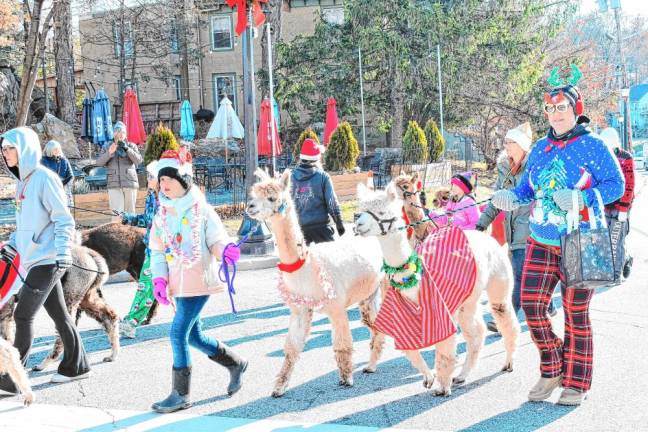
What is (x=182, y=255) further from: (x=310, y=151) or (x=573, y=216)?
(x=310, y=151)

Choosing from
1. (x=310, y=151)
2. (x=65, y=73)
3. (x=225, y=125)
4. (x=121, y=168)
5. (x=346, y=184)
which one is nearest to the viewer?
(x=310, y=151)

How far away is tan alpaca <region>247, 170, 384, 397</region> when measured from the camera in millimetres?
5254

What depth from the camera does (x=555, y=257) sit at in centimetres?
488

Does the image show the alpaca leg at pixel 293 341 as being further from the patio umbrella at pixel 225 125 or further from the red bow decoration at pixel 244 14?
the patio umbrella at pixel 225 125

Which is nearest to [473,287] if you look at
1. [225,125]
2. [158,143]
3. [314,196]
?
[314,196]

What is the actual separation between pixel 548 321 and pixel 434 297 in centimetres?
76

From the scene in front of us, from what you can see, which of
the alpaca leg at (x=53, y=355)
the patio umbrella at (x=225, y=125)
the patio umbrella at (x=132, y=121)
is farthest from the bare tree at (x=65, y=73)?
the alpaca leg at (x=53, y=355)

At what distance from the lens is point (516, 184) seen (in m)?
6.62

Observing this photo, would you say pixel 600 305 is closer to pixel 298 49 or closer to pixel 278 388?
pixel 278 388

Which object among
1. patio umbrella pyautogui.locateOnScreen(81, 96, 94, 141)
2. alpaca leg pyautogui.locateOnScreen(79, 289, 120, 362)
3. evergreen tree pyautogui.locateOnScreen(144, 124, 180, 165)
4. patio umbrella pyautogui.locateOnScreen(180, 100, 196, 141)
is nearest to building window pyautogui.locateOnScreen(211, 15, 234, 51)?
patio umbrella pyautogui.locateOnScreen(180, 100, 196, 141)

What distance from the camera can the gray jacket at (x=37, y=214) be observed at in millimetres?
5375

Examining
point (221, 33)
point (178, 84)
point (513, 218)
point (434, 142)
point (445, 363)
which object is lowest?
point (445, 363)

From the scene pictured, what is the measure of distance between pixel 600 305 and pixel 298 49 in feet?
71.7

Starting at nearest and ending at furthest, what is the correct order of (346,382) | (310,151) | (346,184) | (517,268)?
1. (346,382)
2. (517,268)
3. (310,151)
4. (346,184)
